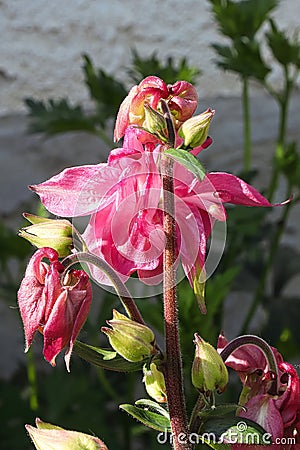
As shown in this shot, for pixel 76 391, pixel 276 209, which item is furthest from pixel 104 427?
pixel 276 209

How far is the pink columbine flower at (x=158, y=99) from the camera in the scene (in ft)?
1.22

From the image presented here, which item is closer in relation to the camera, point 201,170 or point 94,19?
point 201,170

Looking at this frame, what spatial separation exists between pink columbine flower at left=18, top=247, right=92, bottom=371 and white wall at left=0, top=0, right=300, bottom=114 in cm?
105

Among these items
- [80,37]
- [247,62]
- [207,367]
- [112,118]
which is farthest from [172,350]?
[80,37]

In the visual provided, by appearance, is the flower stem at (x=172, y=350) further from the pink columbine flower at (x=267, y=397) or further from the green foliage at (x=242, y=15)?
the green foliage at (x=242, y=15)

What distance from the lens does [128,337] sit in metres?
0.37

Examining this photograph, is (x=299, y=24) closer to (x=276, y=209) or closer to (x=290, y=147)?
(x=276, y=209)

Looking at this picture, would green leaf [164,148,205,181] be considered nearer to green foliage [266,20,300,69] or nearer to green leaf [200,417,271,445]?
green leaf [200,417,271,445]

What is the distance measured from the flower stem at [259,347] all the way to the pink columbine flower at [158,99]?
0.10 meters

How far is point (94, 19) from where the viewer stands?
138cm

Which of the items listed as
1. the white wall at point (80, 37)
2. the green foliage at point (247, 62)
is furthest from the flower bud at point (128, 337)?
the white wall at point (80, 37)

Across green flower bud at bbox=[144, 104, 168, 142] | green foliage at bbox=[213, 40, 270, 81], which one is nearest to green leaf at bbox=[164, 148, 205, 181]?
green flower bud at bbox=[144, 104, 168, 142]

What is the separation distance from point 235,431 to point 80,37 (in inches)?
→ 43.4

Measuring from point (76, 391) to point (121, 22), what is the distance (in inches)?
24.7
